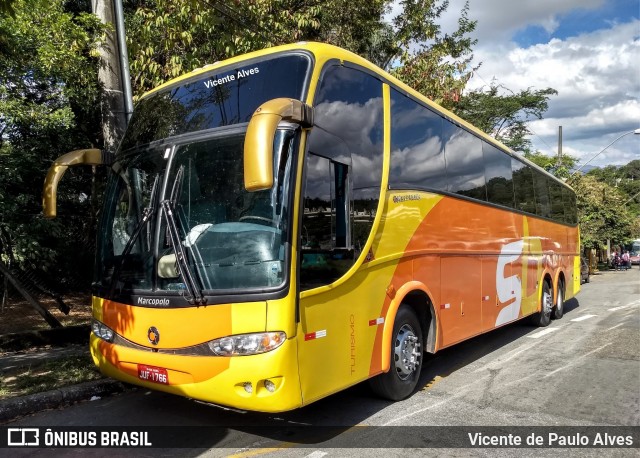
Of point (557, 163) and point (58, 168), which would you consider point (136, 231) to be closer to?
point (58, 168)

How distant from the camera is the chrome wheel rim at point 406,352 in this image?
543 cm

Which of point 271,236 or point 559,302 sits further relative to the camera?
point 559,302

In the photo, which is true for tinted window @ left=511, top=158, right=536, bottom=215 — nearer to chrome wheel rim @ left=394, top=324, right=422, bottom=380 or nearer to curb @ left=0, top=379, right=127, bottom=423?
chrome wheel rim @ left=394, top=324, right=422, bottom=380

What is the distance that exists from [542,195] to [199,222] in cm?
925

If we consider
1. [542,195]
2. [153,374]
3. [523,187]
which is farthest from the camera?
[542,195]

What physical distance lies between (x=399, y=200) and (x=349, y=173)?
101cm

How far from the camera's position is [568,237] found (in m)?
13.4

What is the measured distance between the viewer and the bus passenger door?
6293 millimetres

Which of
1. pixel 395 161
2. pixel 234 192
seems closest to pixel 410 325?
pixel 395 161

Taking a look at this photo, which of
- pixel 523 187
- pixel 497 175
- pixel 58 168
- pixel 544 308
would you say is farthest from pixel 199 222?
pixel 544 308

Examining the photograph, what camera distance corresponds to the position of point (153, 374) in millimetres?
4227

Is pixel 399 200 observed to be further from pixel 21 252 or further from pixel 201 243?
pixel 21 252

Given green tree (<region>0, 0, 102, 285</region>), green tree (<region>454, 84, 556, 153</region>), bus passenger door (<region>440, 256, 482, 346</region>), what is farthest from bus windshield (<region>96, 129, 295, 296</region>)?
green tree (<region>454, 84, 556, 153</region>)

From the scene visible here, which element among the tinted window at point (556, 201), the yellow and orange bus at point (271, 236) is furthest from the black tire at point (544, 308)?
the yellow and orange bus at point (271, 236)
